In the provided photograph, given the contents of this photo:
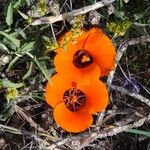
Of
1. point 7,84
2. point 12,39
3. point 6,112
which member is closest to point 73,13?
point 12,39

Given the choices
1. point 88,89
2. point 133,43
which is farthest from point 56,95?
point 133,43

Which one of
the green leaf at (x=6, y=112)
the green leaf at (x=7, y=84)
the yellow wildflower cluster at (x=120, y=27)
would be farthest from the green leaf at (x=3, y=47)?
the yellow wildflower cluster at (x=120, y=27)

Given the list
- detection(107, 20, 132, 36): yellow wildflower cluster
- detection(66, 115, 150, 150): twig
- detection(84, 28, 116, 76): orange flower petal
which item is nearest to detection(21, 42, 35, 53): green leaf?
detection(84, 28, 116, 76): orange flower petal

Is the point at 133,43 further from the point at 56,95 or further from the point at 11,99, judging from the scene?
the point at 11,99

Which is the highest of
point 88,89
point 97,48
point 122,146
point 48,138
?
point 97,48

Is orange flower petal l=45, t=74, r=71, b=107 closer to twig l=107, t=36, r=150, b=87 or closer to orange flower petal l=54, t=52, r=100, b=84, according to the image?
orange flower petal l=54, t=52, r=100, b=84

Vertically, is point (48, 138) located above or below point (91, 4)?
below

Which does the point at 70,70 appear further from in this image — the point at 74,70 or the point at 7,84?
the point at 7,84
